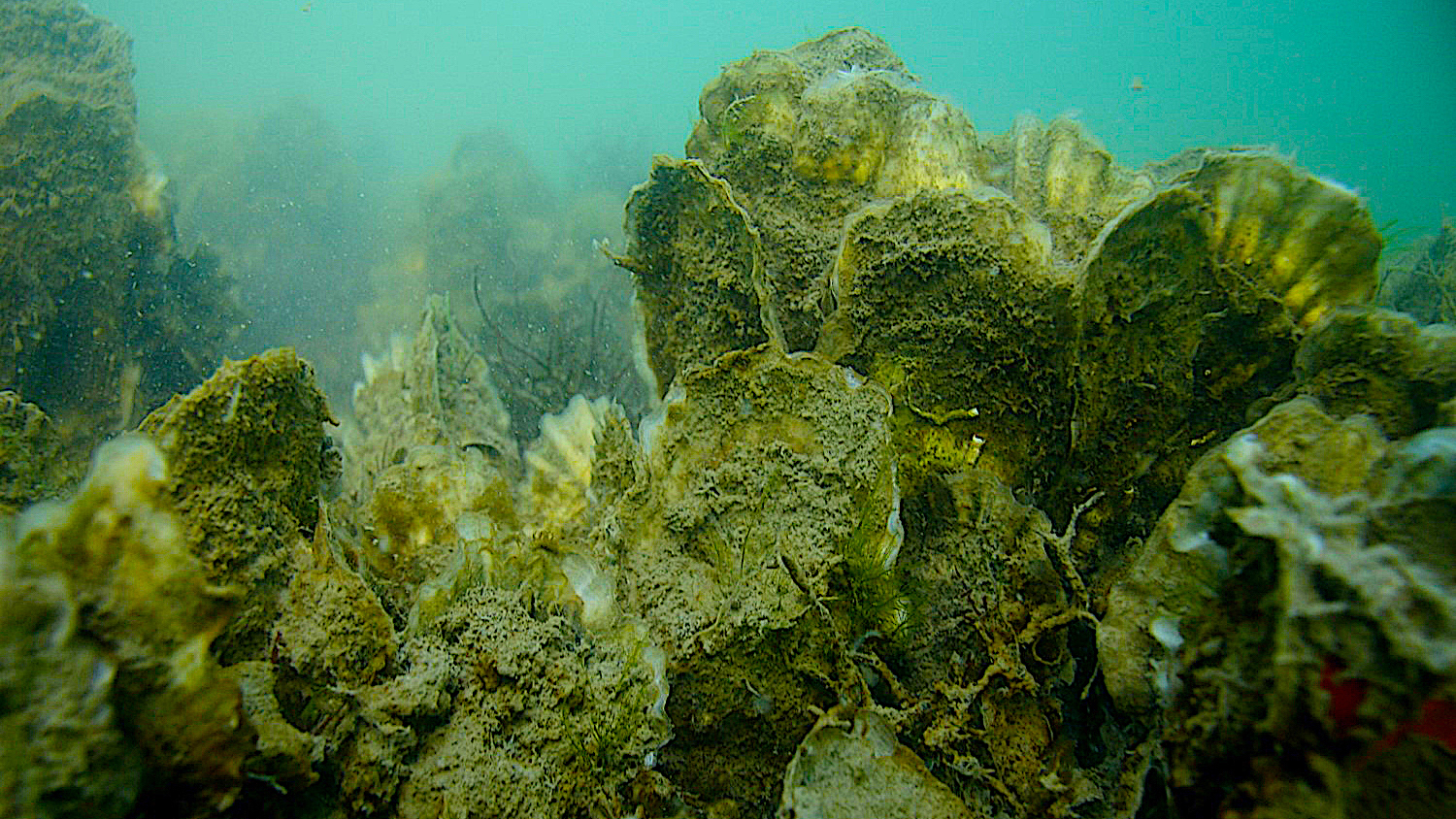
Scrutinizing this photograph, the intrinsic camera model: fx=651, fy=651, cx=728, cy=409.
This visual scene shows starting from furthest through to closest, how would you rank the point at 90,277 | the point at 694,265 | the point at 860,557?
the point at 90,277 → the point at 694,265 → the point at 860,557

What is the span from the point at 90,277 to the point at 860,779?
21.4ft

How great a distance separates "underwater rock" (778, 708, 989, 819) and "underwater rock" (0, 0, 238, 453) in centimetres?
535

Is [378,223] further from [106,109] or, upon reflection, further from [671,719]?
[671,719]

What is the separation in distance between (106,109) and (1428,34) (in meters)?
89.8

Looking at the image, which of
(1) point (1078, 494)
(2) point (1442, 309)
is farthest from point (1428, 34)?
(1) point (1078, 494)

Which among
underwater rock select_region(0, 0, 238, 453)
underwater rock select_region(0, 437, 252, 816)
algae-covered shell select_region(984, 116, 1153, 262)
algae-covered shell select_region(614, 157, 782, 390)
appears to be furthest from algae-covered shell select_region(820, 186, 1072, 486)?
underwater rock select_region(0, 0, 238, 453)

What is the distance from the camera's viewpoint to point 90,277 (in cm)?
496

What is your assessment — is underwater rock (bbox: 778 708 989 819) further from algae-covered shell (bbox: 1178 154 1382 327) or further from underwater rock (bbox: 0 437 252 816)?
algae-covered shell (bbox: 1178 154 1382 327)

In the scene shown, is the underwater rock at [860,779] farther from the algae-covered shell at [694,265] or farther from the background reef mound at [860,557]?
the algae-covered shell at [694,265]

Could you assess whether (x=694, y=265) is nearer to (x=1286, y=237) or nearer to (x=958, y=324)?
(x=958, y=324)

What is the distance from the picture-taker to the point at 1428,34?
57.2 meters

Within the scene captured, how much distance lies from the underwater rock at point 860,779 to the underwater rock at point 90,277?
211 inches

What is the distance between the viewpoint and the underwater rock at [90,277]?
4.63 metres

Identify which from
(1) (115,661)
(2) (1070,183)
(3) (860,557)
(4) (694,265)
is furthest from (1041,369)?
(1) (115,661)
